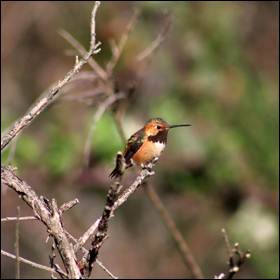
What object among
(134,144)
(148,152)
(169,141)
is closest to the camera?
(148,152)

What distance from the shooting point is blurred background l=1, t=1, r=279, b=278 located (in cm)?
798

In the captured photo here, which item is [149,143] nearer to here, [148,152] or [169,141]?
[148,152]

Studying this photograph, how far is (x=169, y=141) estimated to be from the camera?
8633 millimetres

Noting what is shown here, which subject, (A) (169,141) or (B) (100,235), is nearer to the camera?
(B) (100,235)

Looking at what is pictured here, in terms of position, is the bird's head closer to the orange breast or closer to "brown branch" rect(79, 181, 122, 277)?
the orange breast

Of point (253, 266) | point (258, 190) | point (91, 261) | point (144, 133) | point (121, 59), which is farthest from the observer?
point (121, 59)

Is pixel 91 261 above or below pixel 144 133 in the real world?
below

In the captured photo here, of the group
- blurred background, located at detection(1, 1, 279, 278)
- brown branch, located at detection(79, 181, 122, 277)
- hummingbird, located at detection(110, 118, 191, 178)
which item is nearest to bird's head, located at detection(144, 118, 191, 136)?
hummingbird, located at detection(110, 118, 191, 178)

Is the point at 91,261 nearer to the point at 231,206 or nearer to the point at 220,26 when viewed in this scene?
the point at 231,206

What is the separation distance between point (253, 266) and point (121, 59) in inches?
116

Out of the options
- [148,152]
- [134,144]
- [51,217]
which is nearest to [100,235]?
[51,217]

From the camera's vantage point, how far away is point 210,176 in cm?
893

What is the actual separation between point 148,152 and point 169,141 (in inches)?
205

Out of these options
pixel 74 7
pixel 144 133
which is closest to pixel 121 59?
pixel 74 7
